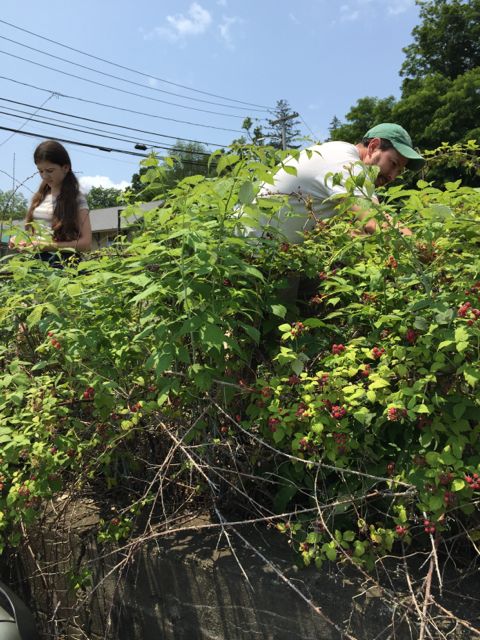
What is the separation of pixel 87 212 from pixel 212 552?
8.08ft

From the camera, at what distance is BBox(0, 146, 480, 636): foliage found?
5.42 feet

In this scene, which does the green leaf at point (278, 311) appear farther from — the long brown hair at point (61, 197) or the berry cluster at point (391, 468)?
the long brown hair at point (61, 197)

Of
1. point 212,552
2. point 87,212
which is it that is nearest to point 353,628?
point 212,552

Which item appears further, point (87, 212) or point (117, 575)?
point (87, 212)

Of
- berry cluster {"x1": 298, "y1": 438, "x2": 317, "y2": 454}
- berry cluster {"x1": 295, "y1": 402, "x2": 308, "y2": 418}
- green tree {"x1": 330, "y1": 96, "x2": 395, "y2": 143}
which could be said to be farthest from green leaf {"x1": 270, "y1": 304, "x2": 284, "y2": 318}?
green tree {"x1": 330, "y1": 96, "x2": 395, "y2": 143}

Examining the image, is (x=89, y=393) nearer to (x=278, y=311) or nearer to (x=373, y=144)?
(x=278, y=311)

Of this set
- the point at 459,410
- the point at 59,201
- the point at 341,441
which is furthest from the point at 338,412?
the point at 59,201

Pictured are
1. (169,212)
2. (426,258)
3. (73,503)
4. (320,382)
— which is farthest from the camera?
(73,503)

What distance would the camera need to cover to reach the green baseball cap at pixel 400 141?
301 cm

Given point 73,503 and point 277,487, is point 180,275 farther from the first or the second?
point 73,503

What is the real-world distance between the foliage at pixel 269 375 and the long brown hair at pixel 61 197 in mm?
1343

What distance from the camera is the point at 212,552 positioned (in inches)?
81.6

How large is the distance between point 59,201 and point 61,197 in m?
0.03

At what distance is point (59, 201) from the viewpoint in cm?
383
